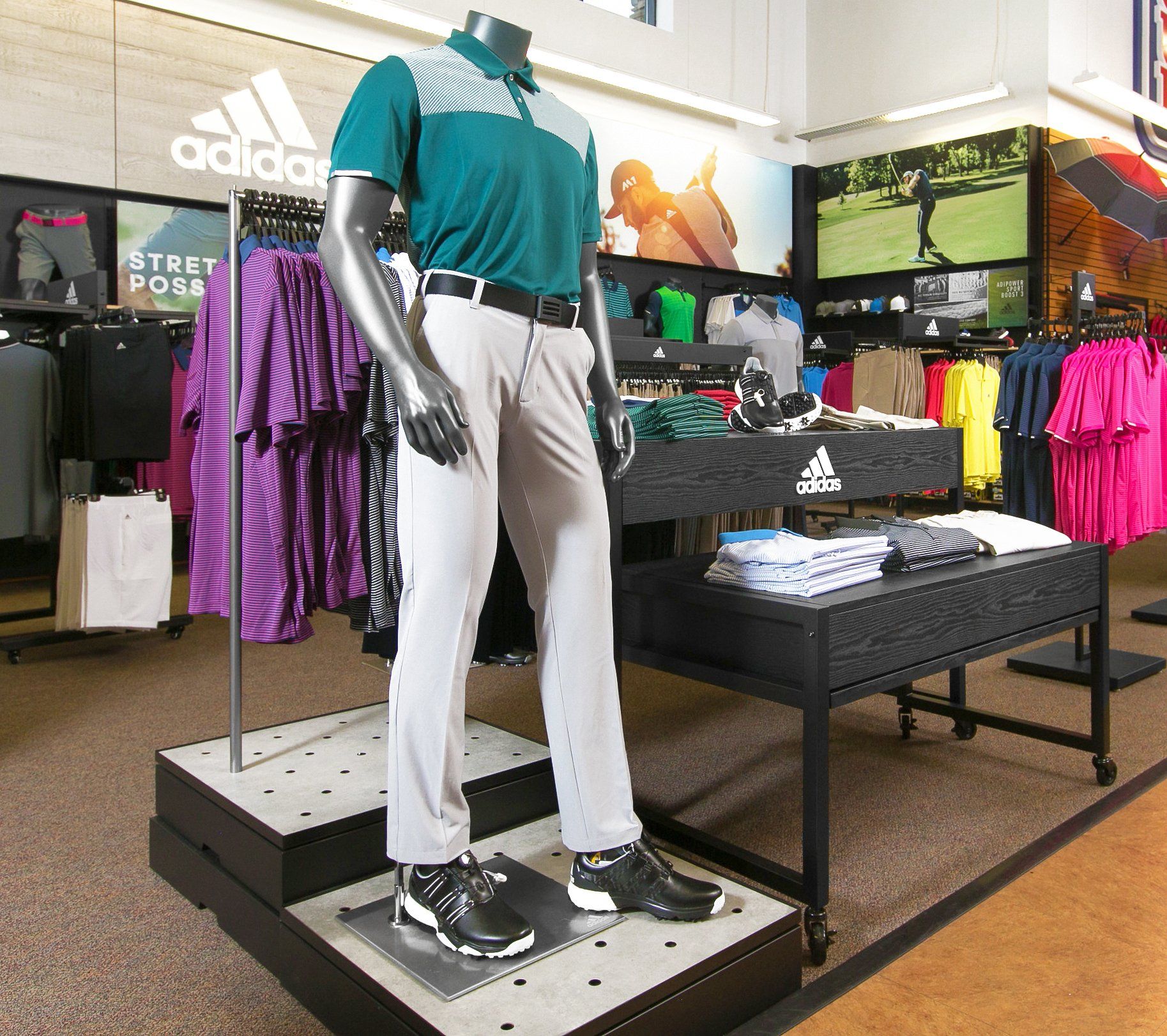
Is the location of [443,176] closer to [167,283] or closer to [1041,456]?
[1041,456]

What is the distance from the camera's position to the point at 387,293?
1.50 m

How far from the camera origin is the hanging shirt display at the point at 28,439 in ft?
13.0

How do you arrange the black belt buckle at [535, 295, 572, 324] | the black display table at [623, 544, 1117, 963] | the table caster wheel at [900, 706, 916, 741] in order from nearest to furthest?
1. the black belt buckle at [535, 295, 572, 324]
2. the black display table at [623, 544, 1117, 963]
3. the table caster wheel at [900, 706, 916, 741]

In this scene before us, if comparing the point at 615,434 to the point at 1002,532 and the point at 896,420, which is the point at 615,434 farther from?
the point at 896,420

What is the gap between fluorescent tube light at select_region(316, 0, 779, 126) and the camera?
6734 mm

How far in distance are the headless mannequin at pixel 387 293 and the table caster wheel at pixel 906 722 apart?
213cm

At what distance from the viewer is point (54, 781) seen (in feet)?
8.85

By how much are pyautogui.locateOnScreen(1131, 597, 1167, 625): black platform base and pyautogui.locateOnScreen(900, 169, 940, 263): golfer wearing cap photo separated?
5.36 metres

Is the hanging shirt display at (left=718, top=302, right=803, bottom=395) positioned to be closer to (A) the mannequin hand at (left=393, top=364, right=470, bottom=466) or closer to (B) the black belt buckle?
(B) the black belt buckle

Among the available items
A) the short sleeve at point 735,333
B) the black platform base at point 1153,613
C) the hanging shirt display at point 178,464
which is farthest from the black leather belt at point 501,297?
the short sleeve at point 735,333

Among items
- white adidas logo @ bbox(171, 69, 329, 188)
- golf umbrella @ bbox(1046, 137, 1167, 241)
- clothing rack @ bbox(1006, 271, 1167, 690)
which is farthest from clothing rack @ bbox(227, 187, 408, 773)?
golf umbrella @ bbox(1046, 137, 1167, 241)

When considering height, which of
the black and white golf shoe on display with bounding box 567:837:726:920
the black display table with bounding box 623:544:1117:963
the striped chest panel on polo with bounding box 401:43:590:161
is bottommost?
the black and white golf shoe on display with bounding box 567:837:726:920

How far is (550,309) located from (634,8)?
8533 mm

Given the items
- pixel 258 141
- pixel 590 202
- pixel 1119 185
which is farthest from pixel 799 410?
pixel 1119 185
